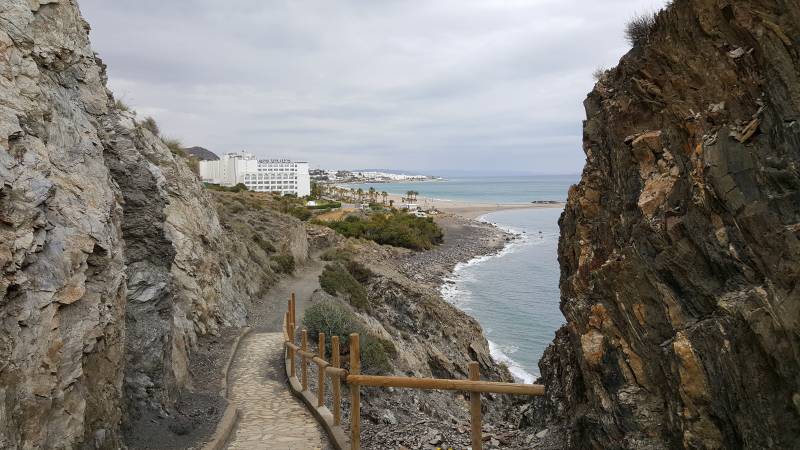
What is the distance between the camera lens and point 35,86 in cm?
723

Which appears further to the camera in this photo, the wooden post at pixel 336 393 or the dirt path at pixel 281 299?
the dirt path at pixel 281 299

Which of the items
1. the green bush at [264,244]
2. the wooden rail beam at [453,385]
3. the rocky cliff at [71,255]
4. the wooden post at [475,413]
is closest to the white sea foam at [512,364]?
the green bush at [264,244]

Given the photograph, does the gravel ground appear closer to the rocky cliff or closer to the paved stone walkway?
the rocky cliff

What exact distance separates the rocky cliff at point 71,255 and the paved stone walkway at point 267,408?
1.27 meters

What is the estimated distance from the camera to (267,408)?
10.7 m

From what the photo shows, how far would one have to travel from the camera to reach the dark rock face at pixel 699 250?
419 centimetres

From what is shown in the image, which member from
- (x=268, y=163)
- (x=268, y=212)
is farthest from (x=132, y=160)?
(x=268, y=163)

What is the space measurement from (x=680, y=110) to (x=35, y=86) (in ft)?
25.3

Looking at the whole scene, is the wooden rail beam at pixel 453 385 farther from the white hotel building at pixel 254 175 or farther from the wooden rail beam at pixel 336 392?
the white hotel building at pixel 254 175

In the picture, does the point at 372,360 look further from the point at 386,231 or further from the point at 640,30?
the point at 386,231

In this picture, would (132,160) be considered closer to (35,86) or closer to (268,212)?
(35,86)

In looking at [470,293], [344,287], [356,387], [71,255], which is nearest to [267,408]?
[356,387]

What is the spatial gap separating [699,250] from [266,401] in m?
8.63

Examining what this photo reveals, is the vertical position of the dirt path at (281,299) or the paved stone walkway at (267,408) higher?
the paved stone walkway at (267,408)
